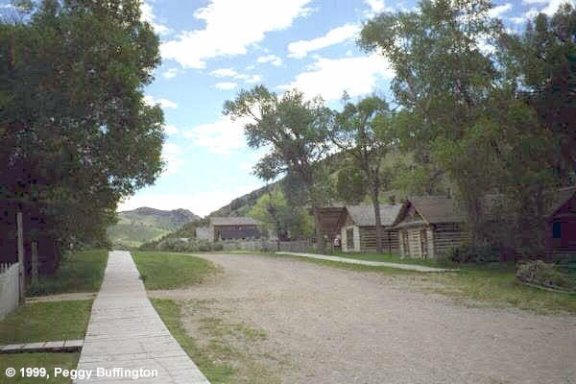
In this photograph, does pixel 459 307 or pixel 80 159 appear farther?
pixel 80 159

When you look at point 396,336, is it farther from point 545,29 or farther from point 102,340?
point 545,29

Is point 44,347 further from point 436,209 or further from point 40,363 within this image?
point 436,209

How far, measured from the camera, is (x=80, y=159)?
72.0 ft

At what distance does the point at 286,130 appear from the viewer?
54188 millimetres

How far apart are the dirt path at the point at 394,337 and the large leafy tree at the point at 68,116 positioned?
5.31 m

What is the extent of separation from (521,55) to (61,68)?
2105 cm

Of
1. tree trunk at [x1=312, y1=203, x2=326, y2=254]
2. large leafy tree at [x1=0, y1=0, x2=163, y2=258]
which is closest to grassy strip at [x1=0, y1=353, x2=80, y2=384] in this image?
large leafy tree at [x1=0, y1=0, x2=163, y2=258]

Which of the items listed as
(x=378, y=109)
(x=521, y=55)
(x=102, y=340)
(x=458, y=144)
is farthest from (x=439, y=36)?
(x=102, y=340)

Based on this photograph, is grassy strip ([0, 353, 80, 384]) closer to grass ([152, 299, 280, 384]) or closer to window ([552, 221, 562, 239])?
grass ([152, 299, 280, 384])

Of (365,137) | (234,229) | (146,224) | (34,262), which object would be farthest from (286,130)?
(146,224)

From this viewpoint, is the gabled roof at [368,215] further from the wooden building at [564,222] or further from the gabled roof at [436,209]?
the wooden building at [564,222]

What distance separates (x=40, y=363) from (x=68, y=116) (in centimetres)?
1424

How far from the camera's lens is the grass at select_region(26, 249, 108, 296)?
2070cm

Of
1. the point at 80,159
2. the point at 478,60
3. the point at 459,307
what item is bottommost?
the point at 459,307
